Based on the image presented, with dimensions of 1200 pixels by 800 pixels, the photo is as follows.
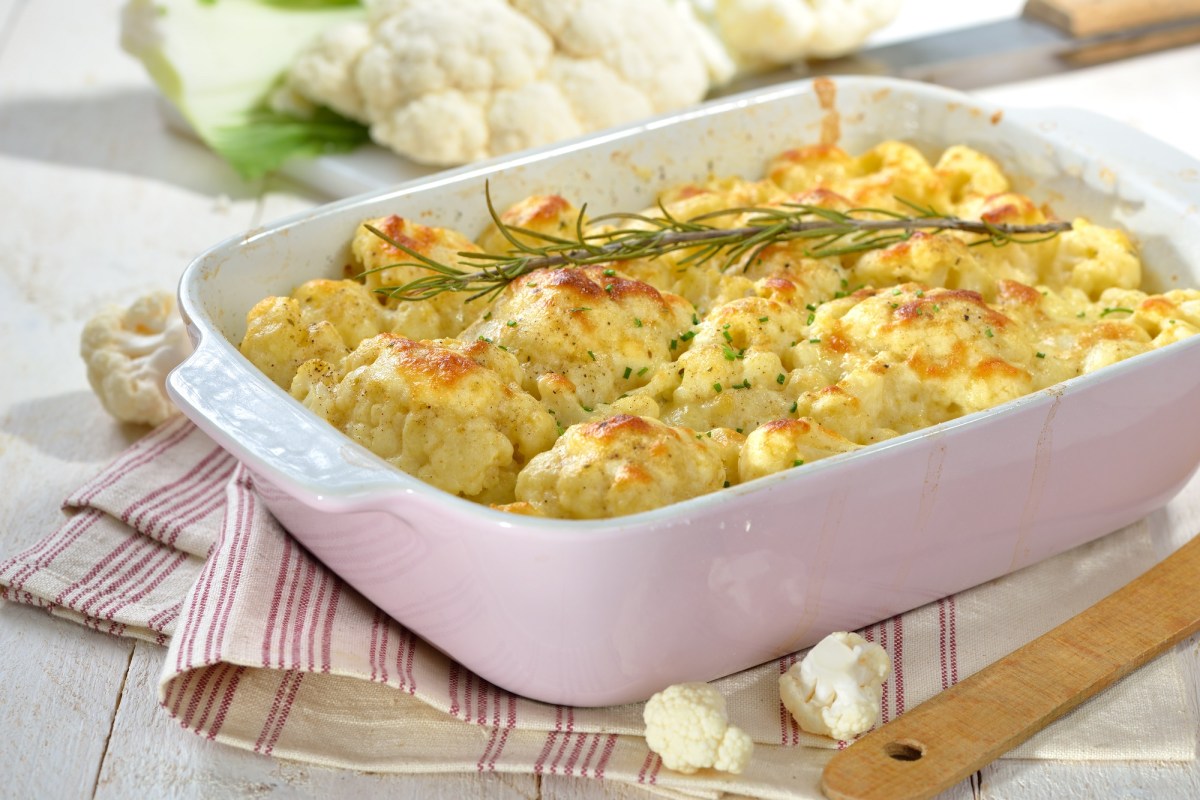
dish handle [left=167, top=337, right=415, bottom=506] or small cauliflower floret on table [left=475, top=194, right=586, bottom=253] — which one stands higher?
dish handle [left=167, top=337, right=415, bottom=506]

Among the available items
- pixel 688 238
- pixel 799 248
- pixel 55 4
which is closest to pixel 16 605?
pixel 688 238

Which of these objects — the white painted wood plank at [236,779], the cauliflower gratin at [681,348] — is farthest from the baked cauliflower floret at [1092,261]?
the white painted wood plank at [236,779]

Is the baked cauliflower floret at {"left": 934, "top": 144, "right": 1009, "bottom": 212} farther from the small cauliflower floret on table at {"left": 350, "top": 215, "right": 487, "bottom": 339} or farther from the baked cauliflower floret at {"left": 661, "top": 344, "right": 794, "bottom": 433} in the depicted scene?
the small cauliflower floret on table at {"left": 350, "top": 215, "right": 487, "bottom": 339}

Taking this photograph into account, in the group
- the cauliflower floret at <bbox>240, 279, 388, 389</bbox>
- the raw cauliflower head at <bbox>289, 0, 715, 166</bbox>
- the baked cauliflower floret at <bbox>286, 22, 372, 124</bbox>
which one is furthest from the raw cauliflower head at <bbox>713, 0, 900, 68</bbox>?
the cauliflower floret at <bbox>240, 279, 388, 389</bbox>

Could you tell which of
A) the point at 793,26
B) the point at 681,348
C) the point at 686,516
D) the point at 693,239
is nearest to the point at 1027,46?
the point at 793,26

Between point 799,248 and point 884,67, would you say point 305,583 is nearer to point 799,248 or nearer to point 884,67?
point 799,248

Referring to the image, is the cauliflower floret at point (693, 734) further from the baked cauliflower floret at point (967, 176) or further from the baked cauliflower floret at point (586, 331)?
the baked cauliflower floret at point (967, 176)
